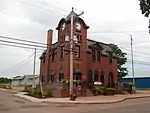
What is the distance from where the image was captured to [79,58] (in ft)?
129

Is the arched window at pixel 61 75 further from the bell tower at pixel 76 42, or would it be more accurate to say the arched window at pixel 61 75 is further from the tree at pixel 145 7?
the tree at pixel 145 7

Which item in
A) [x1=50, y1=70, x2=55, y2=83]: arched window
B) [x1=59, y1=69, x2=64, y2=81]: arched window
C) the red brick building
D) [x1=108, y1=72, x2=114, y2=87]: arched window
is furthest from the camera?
[x1=108, y1=72, x2=114, y2=87]: arched window

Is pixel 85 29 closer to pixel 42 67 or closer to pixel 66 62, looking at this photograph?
pixel 66 62

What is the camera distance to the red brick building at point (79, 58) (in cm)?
3897

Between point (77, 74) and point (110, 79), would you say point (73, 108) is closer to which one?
point (77, 74)

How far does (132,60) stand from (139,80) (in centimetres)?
2430

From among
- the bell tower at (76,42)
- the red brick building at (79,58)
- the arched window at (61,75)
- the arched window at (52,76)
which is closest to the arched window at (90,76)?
the red brick building at (79,58)

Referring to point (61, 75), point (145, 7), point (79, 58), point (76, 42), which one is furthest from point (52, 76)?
point (145, 7)

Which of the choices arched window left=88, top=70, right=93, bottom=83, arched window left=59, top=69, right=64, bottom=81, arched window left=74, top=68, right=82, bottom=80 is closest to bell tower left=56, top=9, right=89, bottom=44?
arched window left=74, top=68, right=82, bottom=80

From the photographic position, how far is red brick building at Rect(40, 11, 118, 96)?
38969 millimetres

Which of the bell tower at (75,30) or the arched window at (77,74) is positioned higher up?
the bell tower at (75,30)

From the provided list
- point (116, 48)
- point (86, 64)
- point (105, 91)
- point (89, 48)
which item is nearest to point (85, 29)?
point (89, 48)

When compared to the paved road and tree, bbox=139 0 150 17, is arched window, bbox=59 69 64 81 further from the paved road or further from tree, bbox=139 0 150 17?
tree, bbox=139 0 150 17

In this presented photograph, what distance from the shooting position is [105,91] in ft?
124
